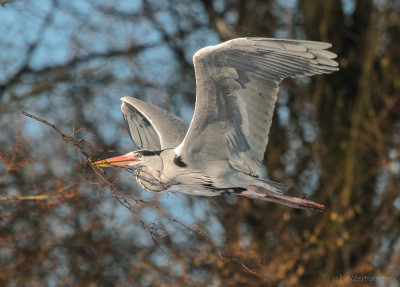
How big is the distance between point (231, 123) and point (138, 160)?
69cm

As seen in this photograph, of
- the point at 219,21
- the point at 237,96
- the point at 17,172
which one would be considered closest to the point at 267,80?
the point at 237,96

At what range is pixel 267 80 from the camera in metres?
5.13

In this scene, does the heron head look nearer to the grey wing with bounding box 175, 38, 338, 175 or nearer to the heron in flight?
the heron in flight

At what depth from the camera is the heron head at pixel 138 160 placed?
5.23 m

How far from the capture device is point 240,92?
5.10 m

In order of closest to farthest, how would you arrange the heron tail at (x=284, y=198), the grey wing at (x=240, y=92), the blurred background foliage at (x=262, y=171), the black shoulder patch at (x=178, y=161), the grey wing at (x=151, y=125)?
the grey wing at (x=240, y=92)
the black shoulder patch at (x=178, y=161)
the heron tail at (x=284, y=198)
the grey wing at (x=151, y=125)
the blurred background foliage at (x=262, y=171)

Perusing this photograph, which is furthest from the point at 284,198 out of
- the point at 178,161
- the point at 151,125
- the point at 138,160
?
the point at 151,125

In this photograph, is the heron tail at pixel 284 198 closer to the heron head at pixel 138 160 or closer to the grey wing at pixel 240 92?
the grey wing at pixel 240 92

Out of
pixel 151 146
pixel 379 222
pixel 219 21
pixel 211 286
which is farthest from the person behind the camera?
pixel 219 21

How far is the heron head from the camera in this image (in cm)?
523

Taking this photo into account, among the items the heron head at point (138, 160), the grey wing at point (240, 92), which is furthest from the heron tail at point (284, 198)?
the heron head at point (138, 160)

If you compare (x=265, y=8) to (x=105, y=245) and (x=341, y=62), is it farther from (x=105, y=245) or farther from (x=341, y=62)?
(x=105, y=245)

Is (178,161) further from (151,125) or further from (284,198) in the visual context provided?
(151,125)

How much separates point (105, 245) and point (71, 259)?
525 millimetres
